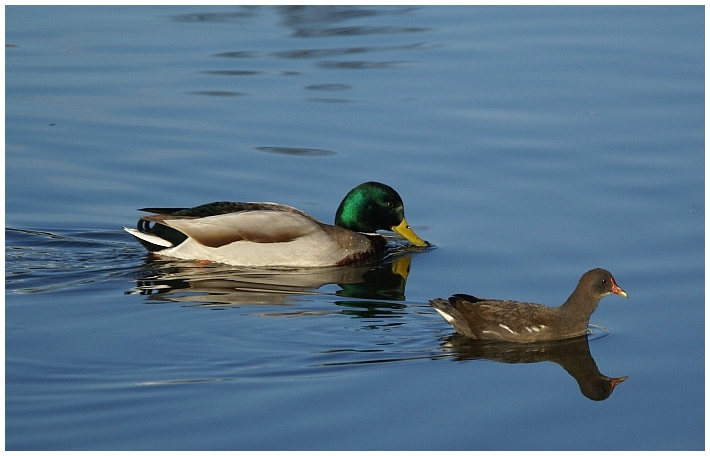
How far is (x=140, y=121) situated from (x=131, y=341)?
20.9 feet

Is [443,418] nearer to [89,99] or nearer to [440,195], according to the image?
[440,195]

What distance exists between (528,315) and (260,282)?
2.89 m

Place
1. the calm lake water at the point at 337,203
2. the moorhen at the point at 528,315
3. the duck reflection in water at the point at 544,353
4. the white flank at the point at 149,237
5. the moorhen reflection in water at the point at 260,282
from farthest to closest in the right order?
the white flank at the point at 149,237, the moorhen reflection in water at the point at 260,282, the moorhen at the point at 528,315, the duck reflection in water at the point at 544,353, the calm lake water at the point at 337,203

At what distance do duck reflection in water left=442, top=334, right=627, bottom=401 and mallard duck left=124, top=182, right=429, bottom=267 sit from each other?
2767 millimetres

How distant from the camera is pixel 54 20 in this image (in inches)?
763

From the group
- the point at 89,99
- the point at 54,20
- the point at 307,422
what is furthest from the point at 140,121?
the point at 307,422

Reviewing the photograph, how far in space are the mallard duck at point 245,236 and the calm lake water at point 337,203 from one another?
0.19m

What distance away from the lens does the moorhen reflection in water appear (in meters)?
10.2

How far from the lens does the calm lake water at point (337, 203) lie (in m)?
7.57

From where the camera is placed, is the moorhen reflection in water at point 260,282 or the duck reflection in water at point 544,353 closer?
the duck reflection in water at point 544,353

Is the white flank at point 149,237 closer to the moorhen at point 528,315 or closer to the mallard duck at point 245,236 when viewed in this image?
the mallard duck at point 245,236

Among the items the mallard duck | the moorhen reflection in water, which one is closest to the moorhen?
the moorhen reflection in water

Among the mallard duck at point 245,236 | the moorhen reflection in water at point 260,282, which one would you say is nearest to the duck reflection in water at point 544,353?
the moorhen reflection in water at point 260,282

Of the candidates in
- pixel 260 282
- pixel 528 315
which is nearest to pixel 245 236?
pixel 260 282
